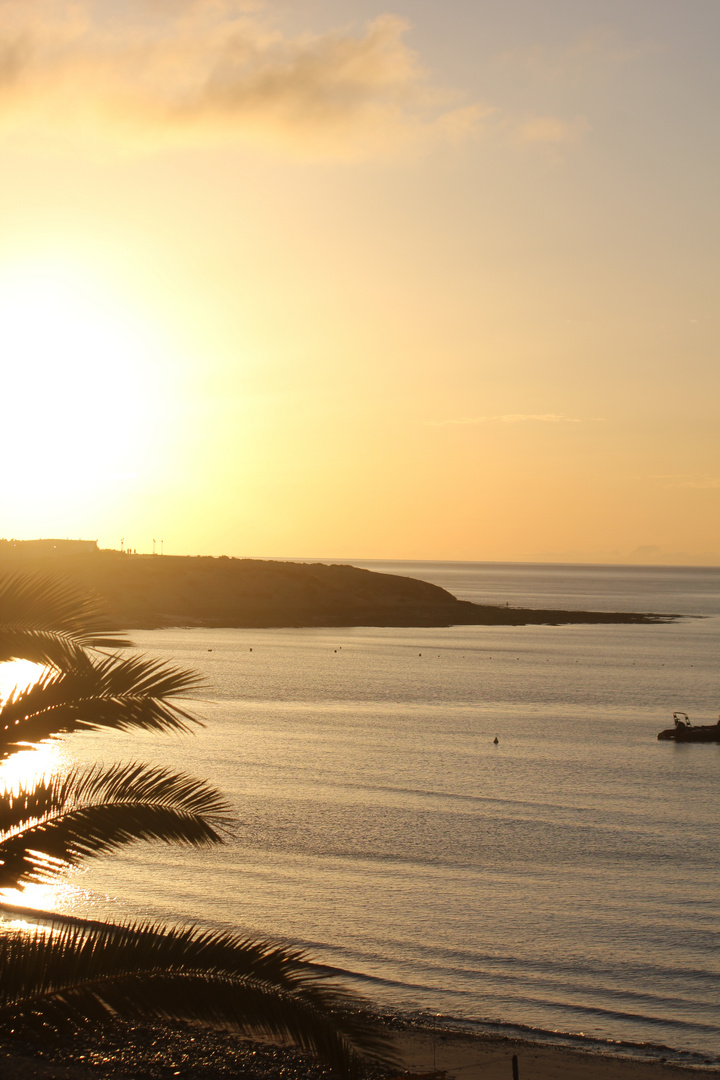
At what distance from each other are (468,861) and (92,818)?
2218cm

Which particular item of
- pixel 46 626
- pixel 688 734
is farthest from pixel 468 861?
pixel 688 734

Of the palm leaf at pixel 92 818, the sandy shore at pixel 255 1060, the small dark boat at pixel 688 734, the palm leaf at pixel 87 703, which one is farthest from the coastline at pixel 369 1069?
the small dark boat at pixel 688 734

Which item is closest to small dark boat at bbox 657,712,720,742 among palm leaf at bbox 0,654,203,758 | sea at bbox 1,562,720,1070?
sea at bbox 1,562,720,1070

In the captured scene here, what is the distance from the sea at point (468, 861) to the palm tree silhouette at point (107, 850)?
1742 millimetres

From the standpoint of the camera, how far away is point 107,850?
32.2 feet

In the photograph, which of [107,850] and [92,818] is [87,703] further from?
[107,850]

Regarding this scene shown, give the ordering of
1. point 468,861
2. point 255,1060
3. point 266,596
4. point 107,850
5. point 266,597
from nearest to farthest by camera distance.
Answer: point 107,850, point 255,1060, point 468,861, point 266,597, point 266,596

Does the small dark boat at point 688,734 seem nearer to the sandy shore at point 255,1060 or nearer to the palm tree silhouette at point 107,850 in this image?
the sandy shore at point 255,1060

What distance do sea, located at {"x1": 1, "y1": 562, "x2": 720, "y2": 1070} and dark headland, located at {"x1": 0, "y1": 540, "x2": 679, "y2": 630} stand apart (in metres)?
64.9

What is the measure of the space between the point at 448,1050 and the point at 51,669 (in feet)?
38.6

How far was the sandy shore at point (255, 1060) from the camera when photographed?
14906mm

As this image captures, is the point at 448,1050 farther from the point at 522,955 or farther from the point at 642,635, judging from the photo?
the point at 642,635

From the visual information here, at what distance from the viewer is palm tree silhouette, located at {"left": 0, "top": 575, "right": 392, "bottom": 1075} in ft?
27.5

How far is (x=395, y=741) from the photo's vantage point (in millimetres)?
52188
